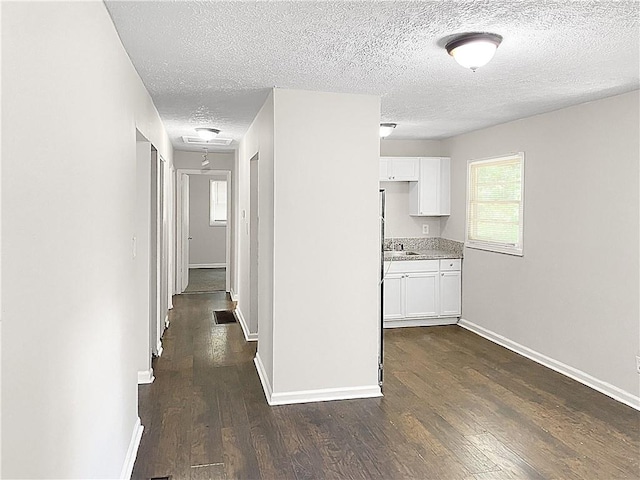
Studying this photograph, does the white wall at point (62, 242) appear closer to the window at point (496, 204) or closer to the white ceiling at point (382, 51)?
the white ceiling at point (382, 51)

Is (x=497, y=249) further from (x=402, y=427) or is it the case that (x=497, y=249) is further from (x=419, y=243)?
(x=402, y=427)

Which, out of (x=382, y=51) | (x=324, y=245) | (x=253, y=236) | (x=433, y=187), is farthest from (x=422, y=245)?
(x=382, y=51)

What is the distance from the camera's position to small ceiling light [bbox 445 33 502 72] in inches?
105

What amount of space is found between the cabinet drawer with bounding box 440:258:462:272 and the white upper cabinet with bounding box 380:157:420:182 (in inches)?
42.5

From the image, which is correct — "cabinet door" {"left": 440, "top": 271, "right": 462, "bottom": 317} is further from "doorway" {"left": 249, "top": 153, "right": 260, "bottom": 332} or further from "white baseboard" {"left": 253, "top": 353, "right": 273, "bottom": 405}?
"white baseboard" {"left": 253, "top": 353, "right": 273, "bottom": 405}

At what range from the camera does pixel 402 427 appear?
141 inches

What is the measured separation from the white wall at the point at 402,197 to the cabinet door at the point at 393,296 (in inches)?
33.4

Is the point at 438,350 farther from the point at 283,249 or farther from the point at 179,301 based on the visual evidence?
the point at 179,301

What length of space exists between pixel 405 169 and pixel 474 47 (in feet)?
13.3

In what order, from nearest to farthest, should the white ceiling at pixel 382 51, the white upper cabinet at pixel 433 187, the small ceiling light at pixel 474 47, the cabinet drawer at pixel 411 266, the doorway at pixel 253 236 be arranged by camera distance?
the white ceiling at pixel 382 51, the small ceiling light at pixel 474 47, the doorway at pixel 253 236, the cabinet drawer at pixel 411 266, the white upper cabinet at pixel 433 187

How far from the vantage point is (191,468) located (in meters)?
3.00

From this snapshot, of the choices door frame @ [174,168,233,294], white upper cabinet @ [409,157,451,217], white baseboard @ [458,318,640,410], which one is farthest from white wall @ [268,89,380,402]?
door frame @ [174,168,233,294]

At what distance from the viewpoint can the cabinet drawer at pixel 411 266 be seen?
6285 mm

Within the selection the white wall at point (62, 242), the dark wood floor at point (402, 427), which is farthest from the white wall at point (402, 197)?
the white wall at point (62, 242)
